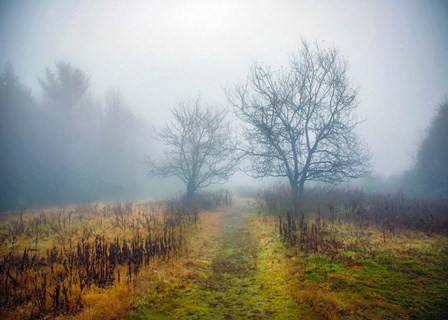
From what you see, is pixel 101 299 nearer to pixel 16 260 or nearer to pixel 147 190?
pixel 16 260

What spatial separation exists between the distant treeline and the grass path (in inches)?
997

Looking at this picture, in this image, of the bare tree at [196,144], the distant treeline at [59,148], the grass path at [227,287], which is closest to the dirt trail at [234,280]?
the grass path at [227,287]

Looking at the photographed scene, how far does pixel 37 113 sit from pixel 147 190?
20.8 meters

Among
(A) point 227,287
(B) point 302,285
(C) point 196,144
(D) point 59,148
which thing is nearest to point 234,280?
(A) point 227,287

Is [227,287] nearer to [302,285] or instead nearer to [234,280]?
[234,280]

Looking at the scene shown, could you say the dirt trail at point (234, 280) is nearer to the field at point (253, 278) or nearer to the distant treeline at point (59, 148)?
the field at point (253, 278)

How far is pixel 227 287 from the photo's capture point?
5836 mm

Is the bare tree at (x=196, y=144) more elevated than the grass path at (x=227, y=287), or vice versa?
the bare tree at (x=196, y=144)

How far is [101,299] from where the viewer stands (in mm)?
4859

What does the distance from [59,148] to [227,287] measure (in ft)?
122

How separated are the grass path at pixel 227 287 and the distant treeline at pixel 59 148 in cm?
2533

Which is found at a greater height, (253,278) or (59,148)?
(59,148)

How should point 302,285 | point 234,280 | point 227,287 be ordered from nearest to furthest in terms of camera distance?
point 302,285, point 227,287, point 234,280

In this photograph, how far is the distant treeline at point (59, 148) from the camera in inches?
1088
